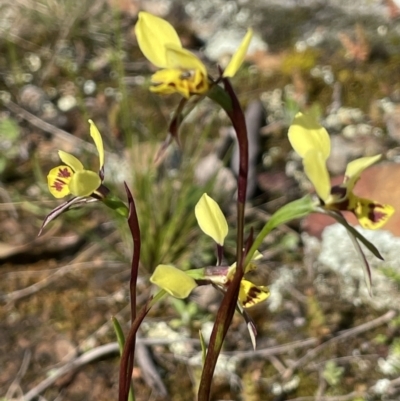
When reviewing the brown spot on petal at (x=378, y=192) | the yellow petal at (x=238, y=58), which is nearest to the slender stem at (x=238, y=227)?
the yellow petal at (x=238, y=58)

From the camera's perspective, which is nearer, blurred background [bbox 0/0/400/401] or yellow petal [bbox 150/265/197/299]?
yellow petal [bbox 150/265/197/299]

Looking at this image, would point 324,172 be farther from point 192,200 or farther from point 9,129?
point 9,129

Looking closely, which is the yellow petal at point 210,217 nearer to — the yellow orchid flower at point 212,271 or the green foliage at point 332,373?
the yellow orchid flower at point 212,271

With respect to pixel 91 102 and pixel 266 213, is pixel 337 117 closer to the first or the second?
pixel 266 213

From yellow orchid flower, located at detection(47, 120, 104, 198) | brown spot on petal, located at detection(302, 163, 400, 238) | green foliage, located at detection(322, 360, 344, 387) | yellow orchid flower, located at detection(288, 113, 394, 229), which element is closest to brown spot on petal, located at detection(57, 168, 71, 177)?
yellow orchid flower, located at detection(47, 120, 104, 198)

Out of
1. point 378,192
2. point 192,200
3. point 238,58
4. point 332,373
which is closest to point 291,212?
point 238,58

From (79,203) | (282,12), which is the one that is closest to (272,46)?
(282,12)

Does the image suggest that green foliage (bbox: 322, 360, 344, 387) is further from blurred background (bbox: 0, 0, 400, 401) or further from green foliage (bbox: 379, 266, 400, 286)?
green foliage (bbox: 379, 266, 400, 286)
